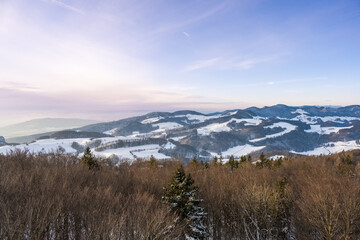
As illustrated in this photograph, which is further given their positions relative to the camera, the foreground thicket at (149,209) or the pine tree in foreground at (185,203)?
the pine tree in foreground at (185,203)

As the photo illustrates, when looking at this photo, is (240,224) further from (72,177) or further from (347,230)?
(72,177)

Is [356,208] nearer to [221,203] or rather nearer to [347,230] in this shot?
[347,230]

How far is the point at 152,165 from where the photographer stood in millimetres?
52906

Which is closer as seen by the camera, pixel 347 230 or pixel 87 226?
pixel 87 226

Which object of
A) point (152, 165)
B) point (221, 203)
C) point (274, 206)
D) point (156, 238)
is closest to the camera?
point (156, 238)

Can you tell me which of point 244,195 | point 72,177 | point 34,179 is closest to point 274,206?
point 244,195

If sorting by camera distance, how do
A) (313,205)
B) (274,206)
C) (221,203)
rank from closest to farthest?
(313,205) < (274,206) < (221,203)

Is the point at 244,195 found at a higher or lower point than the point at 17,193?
lower

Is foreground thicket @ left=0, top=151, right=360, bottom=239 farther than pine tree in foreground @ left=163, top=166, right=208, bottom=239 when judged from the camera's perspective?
No

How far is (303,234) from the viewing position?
25.2 m

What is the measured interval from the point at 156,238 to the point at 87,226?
644 centimetres

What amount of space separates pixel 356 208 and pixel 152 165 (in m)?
40.6

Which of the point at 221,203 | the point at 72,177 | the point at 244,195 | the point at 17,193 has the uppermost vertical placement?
the point at 17,193

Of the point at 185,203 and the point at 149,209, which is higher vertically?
the point at 185,203
